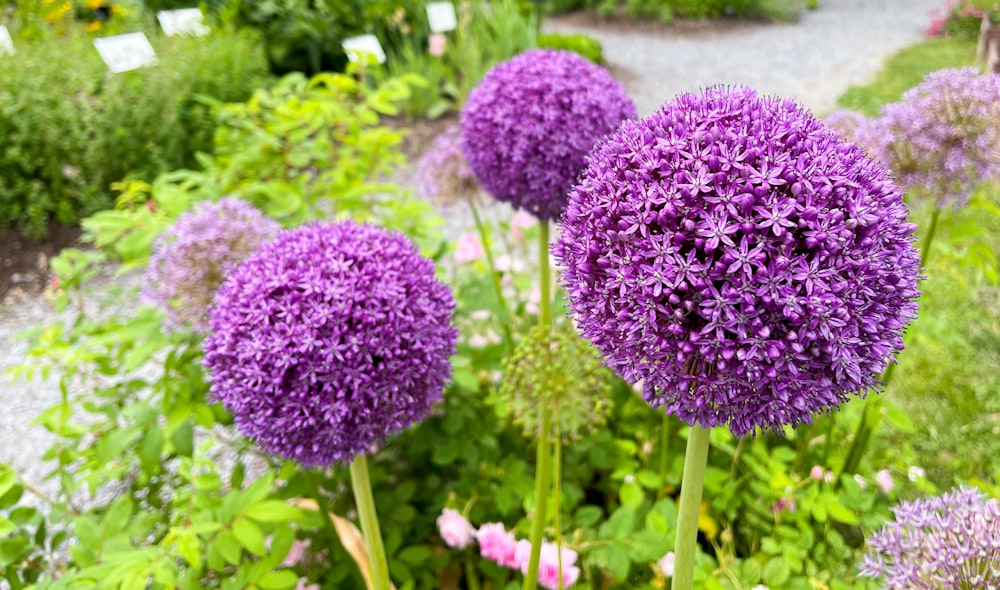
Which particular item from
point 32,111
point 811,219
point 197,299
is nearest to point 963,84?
point 811,219

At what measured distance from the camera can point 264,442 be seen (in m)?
1.39

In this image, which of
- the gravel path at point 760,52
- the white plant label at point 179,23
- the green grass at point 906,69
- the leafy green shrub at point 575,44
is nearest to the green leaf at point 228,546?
the gravel path at point 760,52

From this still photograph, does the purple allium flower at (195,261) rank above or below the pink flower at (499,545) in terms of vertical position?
above

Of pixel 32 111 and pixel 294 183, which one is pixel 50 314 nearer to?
pixel 32 111

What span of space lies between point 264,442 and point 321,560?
3.05 ft

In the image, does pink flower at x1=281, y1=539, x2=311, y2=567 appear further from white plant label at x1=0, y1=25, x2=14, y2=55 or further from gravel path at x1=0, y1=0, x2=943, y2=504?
white plant label at x1=0, y1=25, x2=14, y2=55

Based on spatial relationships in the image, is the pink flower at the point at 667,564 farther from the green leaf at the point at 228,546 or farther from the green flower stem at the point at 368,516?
the green leaf at the point at 228,546

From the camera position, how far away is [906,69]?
24.8ft

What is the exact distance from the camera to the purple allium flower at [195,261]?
1.89 metres

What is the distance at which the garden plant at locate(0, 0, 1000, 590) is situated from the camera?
3.17ft

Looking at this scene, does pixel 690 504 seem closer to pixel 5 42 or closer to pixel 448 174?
pixel 448 174

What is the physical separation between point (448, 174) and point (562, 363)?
142cm

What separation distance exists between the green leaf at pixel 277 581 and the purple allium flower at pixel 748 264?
94 centimetres

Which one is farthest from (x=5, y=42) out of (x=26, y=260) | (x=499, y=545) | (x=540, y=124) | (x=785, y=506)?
(x=785, y=506)
